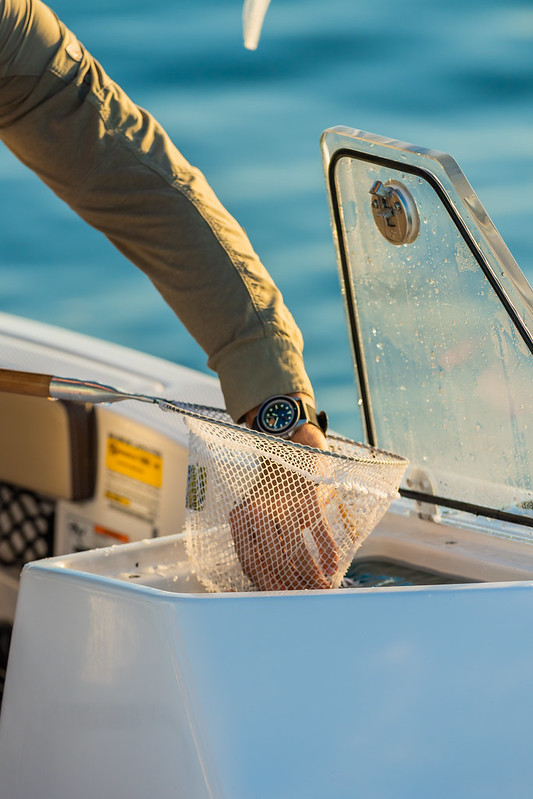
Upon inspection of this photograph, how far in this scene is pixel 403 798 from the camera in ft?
2.90

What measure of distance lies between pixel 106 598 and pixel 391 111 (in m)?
4.59

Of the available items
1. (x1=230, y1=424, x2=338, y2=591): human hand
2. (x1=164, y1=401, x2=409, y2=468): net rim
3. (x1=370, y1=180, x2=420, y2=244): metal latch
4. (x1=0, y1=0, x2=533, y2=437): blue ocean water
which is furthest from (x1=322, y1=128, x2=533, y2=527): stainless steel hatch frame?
(x1=0, y1=0, x2=533, y2=437): blue ocean water

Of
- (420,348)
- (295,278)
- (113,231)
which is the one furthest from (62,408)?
(295,278)

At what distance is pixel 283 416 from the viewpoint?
1107mm

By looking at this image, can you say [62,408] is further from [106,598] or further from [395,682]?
[395,682]

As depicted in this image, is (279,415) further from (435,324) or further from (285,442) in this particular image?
(435,324)

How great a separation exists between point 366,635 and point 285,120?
466 centimetres

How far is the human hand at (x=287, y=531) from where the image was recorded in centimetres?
104

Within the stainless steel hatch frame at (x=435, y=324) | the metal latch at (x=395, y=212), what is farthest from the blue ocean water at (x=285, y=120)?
the metal latch at (x=395, y=212)

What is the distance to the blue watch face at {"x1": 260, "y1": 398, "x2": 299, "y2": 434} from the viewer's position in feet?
3.61

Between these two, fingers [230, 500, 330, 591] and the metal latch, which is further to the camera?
the metal latch

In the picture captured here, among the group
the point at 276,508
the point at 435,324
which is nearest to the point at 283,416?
the point at 276,508

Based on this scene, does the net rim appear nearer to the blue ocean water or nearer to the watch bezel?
the watch bezel

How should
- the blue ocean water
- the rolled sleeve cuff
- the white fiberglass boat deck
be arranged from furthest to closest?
the blue ocean water, the rolled sleeve cuff, the white fiberglass boat deck
